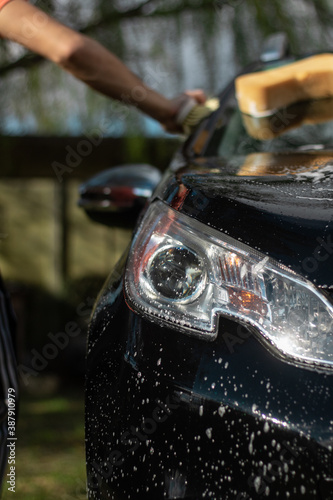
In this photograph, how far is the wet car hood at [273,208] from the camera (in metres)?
1.04

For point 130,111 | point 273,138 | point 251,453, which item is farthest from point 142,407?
point 130,111

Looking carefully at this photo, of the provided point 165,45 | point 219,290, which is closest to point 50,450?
point 165,45

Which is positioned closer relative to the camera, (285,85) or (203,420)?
(203,420)

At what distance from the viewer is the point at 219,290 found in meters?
1.10

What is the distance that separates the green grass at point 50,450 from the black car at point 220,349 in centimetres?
168

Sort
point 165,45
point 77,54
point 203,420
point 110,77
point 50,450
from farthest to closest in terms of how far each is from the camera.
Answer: point 50,450 → point 165,45 → point 110,77 → point 77,54 → point 203,420

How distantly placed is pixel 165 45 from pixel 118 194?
1.42 m

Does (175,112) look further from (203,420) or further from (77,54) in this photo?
(203,420)

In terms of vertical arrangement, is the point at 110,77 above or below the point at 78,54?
below

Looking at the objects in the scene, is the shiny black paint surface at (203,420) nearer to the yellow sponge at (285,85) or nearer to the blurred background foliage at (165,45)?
the yellow sponge at (285,85)

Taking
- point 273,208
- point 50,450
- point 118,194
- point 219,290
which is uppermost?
point 273,208

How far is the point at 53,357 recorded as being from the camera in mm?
5008

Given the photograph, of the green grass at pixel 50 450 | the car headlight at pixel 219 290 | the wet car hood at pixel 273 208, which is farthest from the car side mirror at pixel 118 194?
the green grass at pixel 50 450

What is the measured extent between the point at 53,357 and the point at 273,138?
11.4 ft
